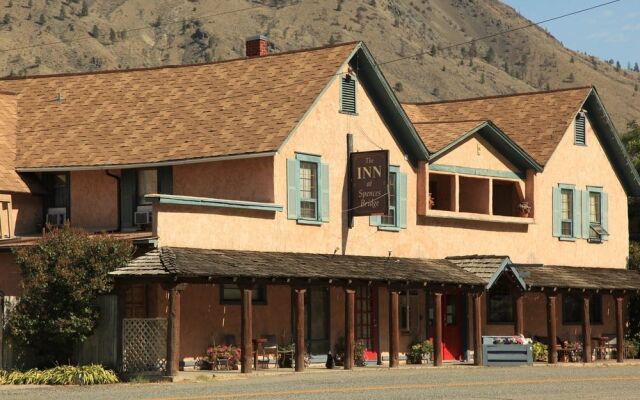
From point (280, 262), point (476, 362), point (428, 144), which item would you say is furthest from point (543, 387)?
point (428, 144)

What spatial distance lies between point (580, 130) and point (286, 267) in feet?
58.1

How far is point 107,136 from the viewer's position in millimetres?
44062

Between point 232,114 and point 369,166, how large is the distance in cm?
427

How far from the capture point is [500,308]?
49.5 meters

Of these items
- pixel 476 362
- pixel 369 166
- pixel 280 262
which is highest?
pixel 369 166

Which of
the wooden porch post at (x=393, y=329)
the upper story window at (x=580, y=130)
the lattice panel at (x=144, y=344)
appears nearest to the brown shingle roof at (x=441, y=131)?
the upper story window at (x=580, y=130)

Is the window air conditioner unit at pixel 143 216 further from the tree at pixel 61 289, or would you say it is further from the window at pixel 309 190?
the tree at pixel 61 289

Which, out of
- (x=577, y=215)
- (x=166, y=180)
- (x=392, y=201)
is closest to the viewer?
(x=166, y=180)

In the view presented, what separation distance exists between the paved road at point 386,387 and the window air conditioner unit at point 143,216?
7195 mm

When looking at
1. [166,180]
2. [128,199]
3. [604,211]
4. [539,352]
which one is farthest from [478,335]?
[604,211]

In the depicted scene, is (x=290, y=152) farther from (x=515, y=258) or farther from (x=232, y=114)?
(x=515, y=258)

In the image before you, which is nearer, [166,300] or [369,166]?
[166,300]

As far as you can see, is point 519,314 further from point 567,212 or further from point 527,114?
point 527,114

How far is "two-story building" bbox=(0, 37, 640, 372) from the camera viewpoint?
127ft
